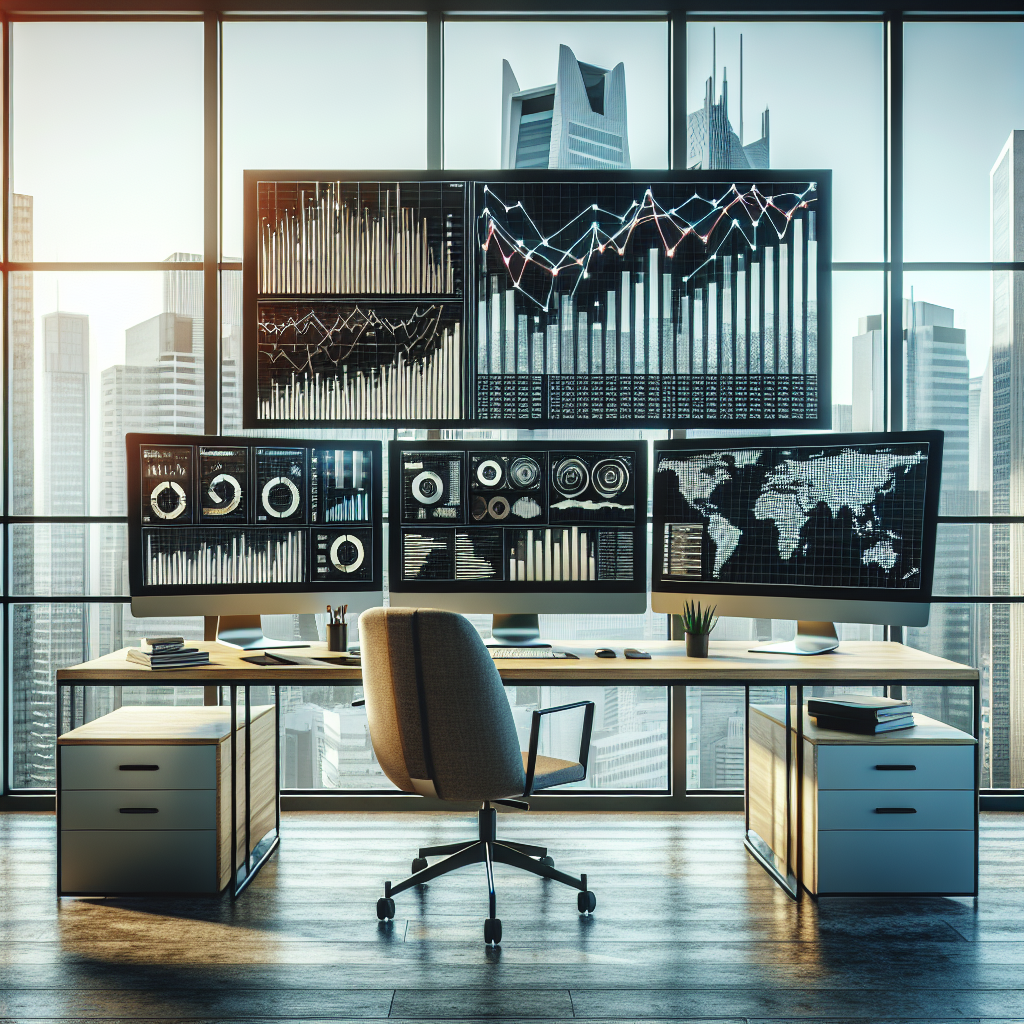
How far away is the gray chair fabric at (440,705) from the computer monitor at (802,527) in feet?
3.30

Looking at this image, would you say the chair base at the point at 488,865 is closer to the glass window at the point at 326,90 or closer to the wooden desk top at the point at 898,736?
the wooden desk top at the point at 898,736

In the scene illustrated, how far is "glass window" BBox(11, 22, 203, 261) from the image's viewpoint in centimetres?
351

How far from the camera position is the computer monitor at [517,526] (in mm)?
2975

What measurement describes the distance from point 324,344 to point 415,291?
0.41 m

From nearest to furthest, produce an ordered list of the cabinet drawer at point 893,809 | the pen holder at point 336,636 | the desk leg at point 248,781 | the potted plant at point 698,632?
1. the cabinet drawer at point 893,809
2. the desk leg at point 248,781
3. the potted plant at point 698,632
4. the pen holder at point 336,636

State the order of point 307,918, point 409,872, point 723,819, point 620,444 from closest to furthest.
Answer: point 307,918, point 409,872, point 620,444, point 723,819

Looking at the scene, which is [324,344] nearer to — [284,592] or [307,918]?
[284,592]

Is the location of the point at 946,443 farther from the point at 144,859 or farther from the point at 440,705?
the point at 144,859

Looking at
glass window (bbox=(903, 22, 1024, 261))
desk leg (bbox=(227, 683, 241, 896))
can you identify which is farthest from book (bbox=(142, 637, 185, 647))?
glass window (bbox=(903, 22, 1024, 261))

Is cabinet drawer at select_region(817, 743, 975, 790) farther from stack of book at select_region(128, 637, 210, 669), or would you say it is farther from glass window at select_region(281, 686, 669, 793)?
stack of book at select_region(128, 637, 210, 669)

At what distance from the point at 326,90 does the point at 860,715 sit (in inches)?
127

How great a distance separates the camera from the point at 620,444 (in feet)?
9.91

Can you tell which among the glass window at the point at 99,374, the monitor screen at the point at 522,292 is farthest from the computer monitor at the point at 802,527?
the glass window at the point at 99,374

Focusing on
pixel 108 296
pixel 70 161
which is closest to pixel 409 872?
pixel 108 296
